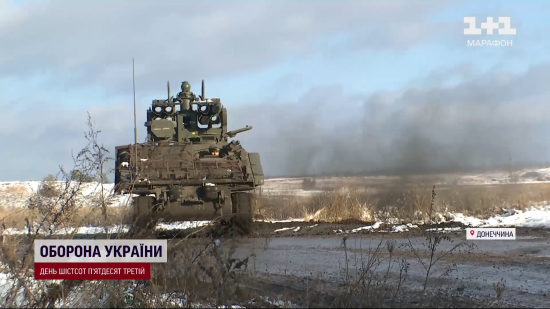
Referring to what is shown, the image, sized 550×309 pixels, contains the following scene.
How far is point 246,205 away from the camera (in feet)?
46.1

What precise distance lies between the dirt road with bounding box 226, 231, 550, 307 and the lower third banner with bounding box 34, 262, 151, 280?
1.13 m

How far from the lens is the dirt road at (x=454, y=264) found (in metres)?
6.82

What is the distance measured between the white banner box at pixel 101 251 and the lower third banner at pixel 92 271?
37 millimetres

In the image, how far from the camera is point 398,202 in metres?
20.8

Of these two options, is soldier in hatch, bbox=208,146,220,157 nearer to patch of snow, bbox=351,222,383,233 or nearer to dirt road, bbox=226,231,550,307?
dirt road, bbox=226,231,550,307

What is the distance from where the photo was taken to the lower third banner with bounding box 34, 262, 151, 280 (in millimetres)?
5527

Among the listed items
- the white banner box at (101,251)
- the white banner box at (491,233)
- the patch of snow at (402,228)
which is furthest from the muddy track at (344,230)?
the white banner box at (101,251)

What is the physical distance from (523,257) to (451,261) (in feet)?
4.02

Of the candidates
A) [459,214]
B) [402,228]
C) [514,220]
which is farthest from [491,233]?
[459,214]

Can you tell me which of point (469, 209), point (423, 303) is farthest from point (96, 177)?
point (469, 209)

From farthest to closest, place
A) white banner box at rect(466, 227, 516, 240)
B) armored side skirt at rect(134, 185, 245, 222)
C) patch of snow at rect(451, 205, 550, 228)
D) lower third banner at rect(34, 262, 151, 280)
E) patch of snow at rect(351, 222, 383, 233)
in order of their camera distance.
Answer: patch of snow at rect(451, 205, 550, 228) < patch of snow at rect(351, 222, 383, 233) < armored side skirt at rect(134, 185, 245, 222) < white banner box at rect(466, 227, 516, 240) < lower third banner at rect(34, 262, 151, 280)

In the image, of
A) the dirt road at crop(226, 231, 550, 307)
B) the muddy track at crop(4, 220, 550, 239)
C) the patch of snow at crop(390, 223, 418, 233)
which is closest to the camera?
the dirt road at crop(226, 231, 550, 307)

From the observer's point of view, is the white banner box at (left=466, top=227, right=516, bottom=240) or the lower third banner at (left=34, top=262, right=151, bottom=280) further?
the white banner box at (left=466, top=227, right=516, bottom=240)

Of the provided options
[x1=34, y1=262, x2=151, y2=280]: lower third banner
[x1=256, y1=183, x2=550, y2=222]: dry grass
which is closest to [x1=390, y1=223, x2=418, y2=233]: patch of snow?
[x1=256, y1=183, x2=550, y2=222]: dry grass
